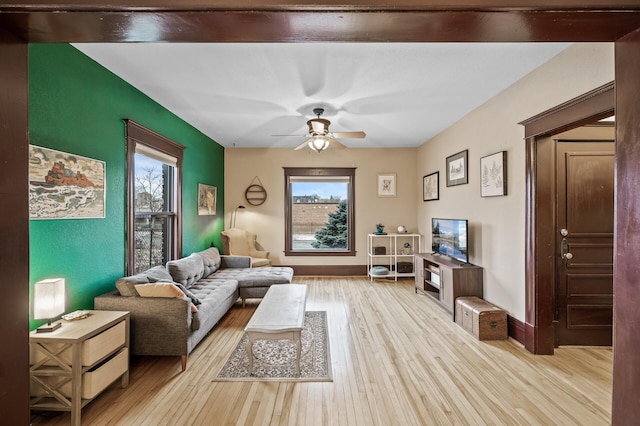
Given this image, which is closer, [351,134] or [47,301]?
[47,301]

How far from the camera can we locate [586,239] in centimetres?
299

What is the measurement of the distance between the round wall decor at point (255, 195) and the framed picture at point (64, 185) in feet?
11.6

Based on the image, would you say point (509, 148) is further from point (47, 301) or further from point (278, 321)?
point (47, 301)

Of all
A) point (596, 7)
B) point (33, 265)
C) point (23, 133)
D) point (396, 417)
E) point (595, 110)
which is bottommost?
point (396, 417)

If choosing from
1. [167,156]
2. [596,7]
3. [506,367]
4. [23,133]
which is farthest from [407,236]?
[23,133]

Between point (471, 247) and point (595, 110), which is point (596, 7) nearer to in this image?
point (595, 110)

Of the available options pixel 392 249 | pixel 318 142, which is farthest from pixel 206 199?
pixel 392 249

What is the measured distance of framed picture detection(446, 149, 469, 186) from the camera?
422 centimetres

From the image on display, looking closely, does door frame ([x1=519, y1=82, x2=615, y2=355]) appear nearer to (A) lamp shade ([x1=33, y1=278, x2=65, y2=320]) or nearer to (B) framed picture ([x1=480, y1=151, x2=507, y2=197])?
(B) framed picture ([x1=480, y1=151, x2=507, y2=197])

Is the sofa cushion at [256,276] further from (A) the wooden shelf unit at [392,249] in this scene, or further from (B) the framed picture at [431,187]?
(B) the framed picture at [431,187]

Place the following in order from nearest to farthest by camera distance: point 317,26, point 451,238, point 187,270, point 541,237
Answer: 1. point 317,26
2. point 541,237
3. point 187,270
4. point 451,238

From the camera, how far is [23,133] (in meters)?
1.03

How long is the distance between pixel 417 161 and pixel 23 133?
6.16 m

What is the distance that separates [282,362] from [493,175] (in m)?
3.04
